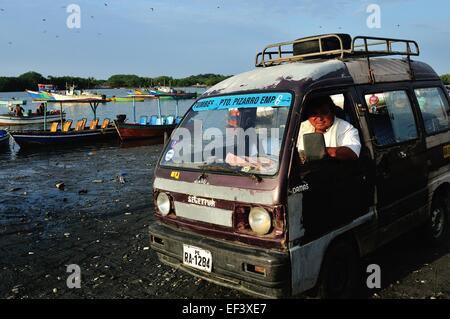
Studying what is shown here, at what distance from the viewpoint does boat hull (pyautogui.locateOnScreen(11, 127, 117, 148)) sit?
21.8m

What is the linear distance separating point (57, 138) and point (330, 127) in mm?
21560

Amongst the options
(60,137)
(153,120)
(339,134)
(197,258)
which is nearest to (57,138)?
(60,137)

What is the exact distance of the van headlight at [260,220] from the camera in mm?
3135

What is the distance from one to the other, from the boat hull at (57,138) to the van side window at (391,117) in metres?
21.3

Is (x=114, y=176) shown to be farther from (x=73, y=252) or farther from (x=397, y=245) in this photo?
(x=397, y=245)

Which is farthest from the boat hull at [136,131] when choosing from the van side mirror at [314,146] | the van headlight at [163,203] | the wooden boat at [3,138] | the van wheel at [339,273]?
the van side mirror at [314,146]

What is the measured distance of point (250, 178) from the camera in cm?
327

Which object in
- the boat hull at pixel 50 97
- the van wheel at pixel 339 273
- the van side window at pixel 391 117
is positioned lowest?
the van wheel at pixel 339 273

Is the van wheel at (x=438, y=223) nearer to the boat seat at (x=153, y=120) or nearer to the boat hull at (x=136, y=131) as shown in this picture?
the boat hull at (x=136, y=131)

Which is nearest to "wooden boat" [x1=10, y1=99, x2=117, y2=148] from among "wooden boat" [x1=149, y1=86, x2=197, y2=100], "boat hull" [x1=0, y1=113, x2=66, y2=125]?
"wooden boat" [x1=149, y1=86, x2=197, y2=100]

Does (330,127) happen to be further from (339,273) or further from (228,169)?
(339,273)

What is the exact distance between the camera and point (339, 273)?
144 inches
